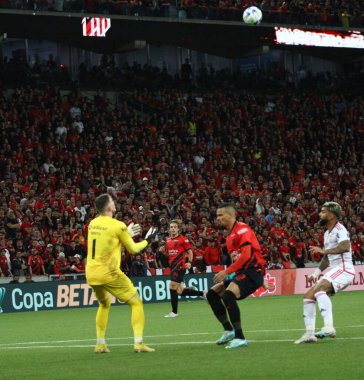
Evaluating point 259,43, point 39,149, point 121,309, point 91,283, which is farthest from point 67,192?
point 91,283

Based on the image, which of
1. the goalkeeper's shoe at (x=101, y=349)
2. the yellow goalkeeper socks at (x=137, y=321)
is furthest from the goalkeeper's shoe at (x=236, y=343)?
the goalkeeper's shoe at (x=101, y=349)

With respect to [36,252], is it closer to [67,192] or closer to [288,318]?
[67,192]

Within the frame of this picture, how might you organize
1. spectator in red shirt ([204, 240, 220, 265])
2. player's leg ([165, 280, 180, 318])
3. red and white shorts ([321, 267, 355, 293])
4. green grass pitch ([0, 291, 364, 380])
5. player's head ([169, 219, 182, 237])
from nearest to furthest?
green grass pitch ([0, 291, 364, 380]) → red and white shorts ([321, 267, 355, 293]) → player's leg ([165, 280, 180, 318]) → player's head ([169, 219, 182, 237]) → spectator in red shirt ([204, 240, 220, 265])

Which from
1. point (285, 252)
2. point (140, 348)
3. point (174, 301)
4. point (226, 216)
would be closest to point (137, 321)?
point (140, 348)

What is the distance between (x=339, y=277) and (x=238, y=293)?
1.64m

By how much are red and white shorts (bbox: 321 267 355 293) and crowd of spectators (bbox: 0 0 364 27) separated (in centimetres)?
2445

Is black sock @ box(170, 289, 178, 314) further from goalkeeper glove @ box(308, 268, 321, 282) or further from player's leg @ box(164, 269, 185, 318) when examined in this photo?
goalkeeper glove @ box(308, 268, 321, 282)

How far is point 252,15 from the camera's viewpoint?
39.4 m

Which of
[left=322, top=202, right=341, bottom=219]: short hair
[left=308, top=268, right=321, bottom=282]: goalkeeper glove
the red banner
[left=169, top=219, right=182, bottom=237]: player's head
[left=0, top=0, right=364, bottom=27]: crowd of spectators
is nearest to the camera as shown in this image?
[left=322, top=202, right=341, bottom=219]: short hair

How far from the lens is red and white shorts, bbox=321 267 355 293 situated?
1465 cm

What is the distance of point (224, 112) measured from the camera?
44844 mm

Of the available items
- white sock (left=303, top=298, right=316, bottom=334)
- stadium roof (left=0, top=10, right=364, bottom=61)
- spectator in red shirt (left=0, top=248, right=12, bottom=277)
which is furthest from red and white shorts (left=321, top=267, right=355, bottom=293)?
stadium roof (left=0, top=10, right=364, bottom=61)

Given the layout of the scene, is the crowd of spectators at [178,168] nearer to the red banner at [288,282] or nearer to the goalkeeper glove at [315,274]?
the red banner at [288,282]

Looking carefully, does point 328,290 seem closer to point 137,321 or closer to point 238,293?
point 238,293
